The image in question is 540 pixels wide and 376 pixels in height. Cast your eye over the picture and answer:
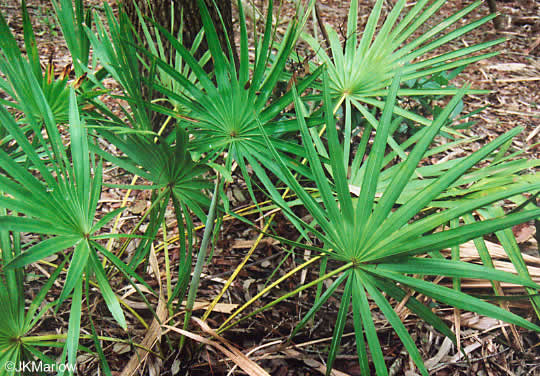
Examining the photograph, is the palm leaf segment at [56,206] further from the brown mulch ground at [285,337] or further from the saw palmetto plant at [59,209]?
the brown mulch ground at [285,337]

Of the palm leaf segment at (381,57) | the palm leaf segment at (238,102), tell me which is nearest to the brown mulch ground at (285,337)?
the palm leaf segment at (381,57)

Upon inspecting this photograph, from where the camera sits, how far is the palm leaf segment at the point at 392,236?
2.22 ft

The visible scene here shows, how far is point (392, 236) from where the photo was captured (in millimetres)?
757

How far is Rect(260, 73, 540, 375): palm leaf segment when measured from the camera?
677mm

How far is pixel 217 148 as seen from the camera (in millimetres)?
993

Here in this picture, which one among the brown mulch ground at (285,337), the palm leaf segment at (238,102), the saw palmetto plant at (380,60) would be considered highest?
the saw palmetto plant at (380,60)

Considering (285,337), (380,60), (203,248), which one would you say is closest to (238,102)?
(203,248)

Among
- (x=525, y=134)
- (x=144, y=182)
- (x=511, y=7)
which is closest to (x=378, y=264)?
(x=144, y=182)

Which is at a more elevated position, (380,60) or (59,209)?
(380,60)

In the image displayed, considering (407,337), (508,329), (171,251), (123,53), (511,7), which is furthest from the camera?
(511,7)

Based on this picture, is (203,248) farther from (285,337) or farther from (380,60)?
(380,60)

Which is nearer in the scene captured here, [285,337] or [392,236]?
[392,236]

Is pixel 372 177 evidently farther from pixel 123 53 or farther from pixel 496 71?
pixel 496 71

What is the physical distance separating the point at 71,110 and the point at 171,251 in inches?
33.4
